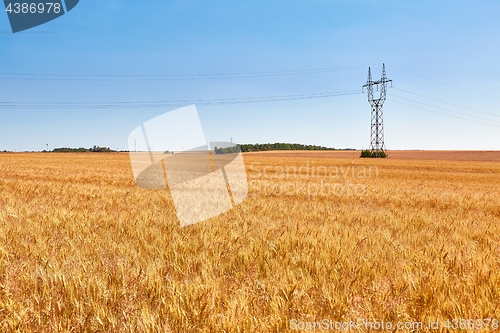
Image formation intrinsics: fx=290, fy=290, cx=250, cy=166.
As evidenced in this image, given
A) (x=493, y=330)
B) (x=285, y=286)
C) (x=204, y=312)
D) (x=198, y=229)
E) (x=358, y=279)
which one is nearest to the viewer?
(x=493, y=330)

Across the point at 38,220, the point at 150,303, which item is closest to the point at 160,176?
the point at 38,220

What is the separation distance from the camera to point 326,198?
10.3 meters

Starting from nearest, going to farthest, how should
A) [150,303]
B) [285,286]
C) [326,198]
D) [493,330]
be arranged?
[493,330], [150,303], [285,286], [326,198]

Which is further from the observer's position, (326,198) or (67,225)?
(326,198)

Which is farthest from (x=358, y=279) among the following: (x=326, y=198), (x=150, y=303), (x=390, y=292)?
(x=326, y=198)

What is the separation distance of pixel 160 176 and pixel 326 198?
28.2ft

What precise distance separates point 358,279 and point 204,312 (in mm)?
1590

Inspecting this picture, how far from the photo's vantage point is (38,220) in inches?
205

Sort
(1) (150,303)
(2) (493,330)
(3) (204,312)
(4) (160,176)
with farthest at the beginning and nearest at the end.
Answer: (4) (160,176), (1) (150,303), (3) (204,312), (2) (493,330)

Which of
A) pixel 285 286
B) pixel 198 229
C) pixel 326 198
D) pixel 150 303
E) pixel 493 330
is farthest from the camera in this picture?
pixel 326 198

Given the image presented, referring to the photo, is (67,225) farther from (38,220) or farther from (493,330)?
(493,330)

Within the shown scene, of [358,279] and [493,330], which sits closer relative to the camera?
[493,330]

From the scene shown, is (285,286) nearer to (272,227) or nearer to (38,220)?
(272,227)

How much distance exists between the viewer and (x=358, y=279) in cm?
292
